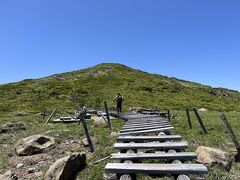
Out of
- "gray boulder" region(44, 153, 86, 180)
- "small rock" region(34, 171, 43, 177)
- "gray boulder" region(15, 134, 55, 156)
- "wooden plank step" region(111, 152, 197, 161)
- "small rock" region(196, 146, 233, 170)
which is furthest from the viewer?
"gray boulder" region(15, 134, 55, 156)

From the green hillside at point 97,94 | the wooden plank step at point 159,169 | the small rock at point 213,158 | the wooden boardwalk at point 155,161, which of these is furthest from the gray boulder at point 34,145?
the green hillside at point 97,94

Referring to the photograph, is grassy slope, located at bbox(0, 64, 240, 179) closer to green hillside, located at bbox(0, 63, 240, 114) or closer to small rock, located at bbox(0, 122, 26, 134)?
green hillside, located at bbox(0, 63, 240, 114)

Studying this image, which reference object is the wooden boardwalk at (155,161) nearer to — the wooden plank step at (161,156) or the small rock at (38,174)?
the wooden plank step at (161,156)

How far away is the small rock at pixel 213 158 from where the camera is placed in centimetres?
1046

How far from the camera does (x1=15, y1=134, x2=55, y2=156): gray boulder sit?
14.1 metres

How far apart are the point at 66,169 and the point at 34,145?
5.06m

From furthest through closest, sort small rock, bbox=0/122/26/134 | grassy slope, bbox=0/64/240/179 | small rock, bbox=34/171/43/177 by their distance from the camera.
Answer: small rock, bbox=0/122/26/134
grassy slope, bbox=0/64/240/179
small rock, bbox=34/171/43/177

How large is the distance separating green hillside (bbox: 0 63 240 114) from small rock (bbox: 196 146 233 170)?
36022 millimetres

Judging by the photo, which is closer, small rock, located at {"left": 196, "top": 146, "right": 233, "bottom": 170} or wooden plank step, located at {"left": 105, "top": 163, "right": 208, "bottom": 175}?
wooden plank step, located at {"left": 105, "top": 163, "right": 208, "bottom": 175}

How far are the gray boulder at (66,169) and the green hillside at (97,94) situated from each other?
3496 centimetres

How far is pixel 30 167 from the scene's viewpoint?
12.2 metres

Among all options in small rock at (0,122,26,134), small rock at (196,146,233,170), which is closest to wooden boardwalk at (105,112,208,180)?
small rock at (196,146,233,170)

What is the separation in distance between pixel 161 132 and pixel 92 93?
52263 millimetres

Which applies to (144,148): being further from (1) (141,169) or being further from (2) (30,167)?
(2) (30,167)
